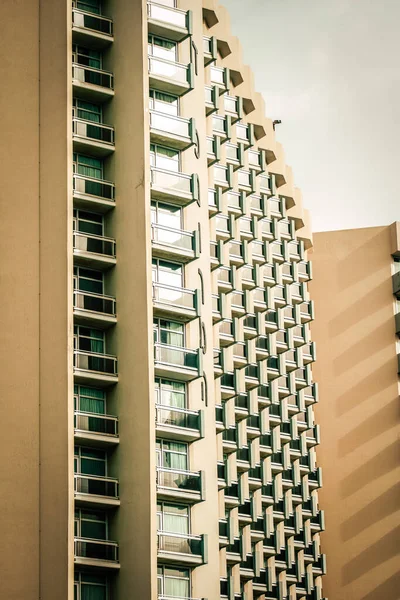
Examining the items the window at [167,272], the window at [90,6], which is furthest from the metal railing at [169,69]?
the window at [167,272]

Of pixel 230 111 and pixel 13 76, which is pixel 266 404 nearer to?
pixel 230 111

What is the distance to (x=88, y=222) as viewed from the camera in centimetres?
6306

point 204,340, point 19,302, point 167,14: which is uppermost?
point 167,14

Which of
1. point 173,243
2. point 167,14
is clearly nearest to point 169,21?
point 167,14

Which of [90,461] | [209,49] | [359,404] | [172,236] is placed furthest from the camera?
[359,404]

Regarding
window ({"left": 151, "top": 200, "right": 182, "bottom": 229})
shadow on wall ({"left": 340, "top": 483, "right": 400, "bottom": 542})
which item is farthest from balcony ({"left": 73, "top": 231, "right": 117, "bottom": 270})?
shadow on wall ({"left": 340, "top": 483, "right": 400, "bottom": 542})

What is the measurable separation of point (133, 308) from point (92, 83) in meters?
10.1

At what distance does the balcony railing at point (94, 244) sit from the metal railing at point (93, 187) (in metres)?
1.71

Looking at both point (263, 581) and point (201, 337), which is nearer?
point (201, 337)

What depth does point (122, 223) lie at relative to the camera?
62688 millimetres

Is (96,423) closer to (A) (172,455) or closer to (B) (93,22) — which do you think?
(A) (172,455)

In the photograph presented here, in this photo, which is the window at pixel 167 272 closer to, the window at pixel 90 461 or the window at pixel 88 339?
the window at pixel 88 339

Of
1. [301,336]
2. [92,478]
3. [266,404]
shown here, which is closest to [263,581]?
[266,404]

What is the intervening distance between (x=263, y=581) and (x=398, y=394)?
1641 centimetres
